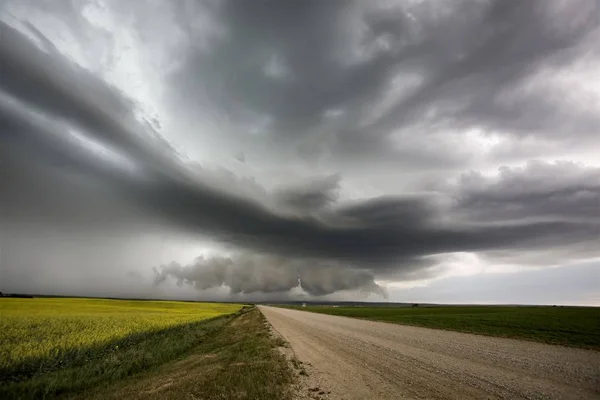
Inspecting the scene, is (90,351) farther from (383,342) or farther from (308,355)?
(383,342)

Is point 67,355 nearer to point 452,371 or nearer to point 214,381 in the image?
point 214,381

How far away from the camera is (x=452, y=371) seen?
513 inches

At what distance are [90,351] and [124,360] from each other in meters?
3.63

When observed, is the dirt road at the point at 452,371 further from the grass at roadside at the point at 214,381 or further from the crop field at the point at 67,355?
the crop field at the point at 67,355

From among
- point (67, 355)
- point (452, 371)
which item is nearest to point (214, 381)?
point (452, 371)

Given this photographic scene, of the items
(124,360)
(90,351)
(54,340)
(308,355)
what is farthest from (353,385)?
(54,340)

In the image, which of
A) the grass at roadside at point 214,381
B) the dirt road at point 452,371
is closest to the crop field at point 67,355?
the grass at roadside at point 214,381

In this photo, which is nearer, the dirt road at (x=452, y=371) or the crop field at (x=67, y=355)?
the dirt road at (x=452, y=371)

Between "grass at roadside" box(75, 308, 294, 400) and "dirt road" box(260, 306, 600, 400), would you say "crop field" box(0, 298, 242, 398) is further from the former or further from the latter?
"dirt road" box(260, 306, 600, 400)

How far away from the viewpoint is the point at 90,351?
19.0m

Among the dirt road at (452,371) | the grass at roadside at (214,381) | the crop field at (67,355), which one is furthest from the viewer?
the crop field at (67,355)

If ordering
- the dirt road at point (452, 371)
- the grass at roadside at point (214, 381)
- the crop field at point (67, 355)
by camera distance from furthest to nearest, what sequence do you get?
the crop field at point (67, 355), the grass at roadside at point (214, 381), the dirt road at point (452, 371)

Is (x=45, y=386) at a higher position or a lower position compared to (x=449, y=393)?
lower

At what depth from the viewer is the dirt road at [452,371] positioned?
10414 mm
